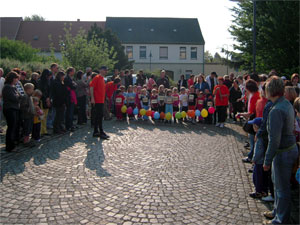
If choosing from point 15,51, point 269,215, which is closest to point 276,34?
point 269,215

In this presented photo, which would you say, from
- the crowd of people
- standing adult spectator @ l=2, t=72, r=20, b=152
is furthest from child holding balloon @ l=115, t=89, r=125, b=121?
standing adult spectator @ l=2, t=72, r=20, b=152

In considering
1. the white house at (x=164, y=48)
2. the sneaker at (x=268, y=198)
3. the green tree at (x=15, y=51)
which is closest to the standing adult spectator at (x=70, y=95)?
the sneaker at (x=268, y=198)

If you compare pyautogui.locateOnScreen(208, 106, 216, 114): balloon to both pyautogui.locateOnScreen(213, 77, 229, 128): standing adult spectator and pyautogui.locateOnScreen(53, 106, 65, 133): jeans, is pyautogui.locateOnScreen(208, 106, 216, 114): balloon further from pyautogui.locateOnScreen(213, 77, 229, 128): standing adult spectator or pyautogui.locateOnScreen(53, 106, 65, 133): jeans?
pyautogui.locateOnScreen(53, 106, 65, 133): jeans

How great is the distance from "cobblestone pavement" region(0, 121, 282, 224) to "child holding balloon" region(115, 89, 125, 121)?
401cm

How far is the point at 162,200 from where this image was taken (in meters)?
5.12

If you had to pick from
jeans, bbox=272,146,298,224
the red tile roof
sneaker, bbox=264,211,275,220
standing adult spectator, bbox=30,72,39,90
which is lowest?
sneaker, bbox=264,211,275,220

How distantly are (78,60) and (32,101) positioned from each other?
520 inches

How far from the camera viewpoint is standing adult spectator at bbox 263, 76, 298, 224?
4.11m

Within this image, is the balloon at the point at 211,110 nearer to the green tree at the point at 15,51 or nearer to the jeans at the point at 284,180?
Result: the jeans at the point at 284,180

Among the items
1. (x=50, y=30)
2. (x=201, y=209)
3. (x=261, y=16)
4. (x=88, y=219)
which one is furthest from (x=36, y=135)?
(x=50, y=30)

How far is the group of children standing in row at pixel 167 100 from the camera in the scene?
43.8 ft

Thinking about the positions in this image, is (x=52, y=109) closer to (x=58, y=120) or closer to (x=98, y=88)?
(x=58, y=120)

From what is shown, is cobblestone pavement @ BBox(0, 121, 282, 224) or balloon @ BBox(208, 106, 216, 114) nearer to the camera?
cobblestone pavement @ BBox(0, 121, 282, 224)

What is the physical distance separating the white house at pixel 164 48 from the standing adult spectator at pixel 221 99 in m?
40.3
